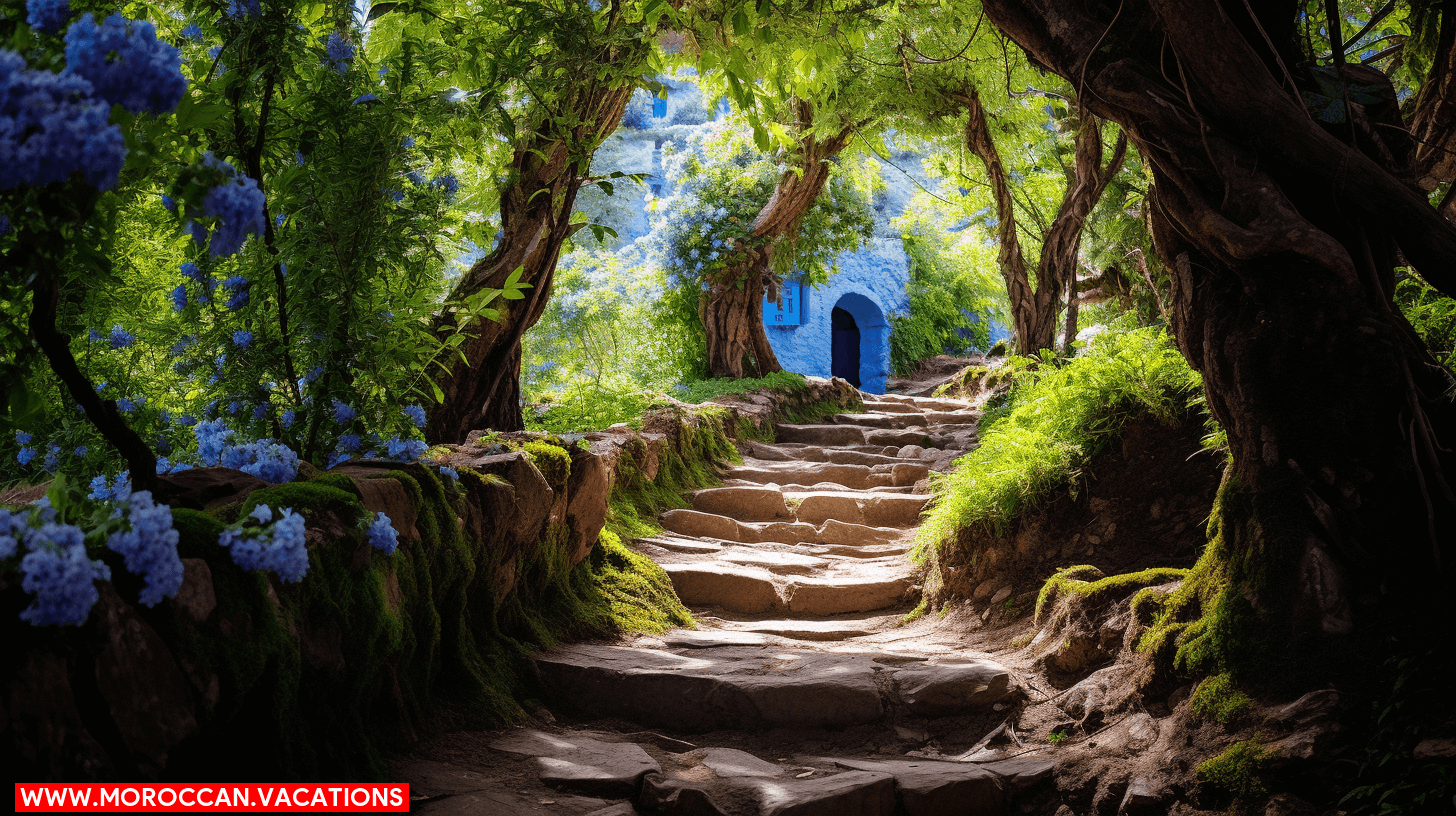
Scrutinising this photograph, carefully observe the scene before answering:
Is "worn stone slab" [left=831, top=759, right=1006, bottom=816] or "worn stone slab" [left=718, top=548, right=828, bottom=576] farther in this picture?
"worn stone slab" [left=718, top=548, right=828, bottom=576]

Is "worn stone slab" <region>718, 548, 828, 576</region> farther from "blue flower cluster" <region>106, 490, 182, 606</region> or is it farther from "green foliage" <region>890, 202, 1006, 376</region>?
"green foliage" <region>890, 202, 1006, 376</region>

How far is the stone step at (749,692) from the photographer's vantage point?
2791 millimetres

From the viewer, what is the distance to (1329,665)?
1.98 m

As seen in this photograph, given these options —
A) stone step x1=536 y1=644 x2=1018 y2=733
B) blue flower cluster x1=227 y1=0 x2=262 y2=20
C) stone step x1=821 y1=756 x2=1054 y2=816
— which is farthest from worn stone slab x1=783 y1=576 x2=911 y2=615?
blue flower cluster x1=227 y1=0 x2=262 y2=20

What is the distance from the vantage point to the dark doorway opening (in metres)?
21.9

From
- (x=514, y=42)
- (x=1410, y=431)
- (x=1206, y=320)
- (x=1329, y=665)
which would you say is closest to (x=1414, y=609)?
(x=1329, y=665)

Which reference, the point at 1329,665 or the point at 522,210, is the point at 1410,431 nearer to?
the point at 1329,665

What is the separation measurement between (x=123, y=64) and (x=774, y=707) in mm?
2422

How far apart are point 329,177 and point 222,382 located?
2.06ft

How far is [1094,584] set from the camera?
3.03m

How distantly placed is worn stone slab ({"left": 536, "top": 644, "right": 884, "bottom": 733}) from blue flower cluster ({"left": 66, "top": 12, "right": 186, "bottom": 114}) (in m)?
2.19

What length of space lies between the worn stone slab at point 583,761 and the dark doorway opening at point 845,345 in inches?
773

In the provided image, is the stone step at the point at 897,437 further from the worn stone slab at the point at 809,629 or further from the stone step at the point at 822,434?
the worn stone slab at the point at 809,629

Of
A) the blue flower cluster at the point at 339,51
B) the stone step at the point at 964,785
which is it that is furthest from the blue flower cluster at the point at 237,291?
the stone step at the point at 964,785
